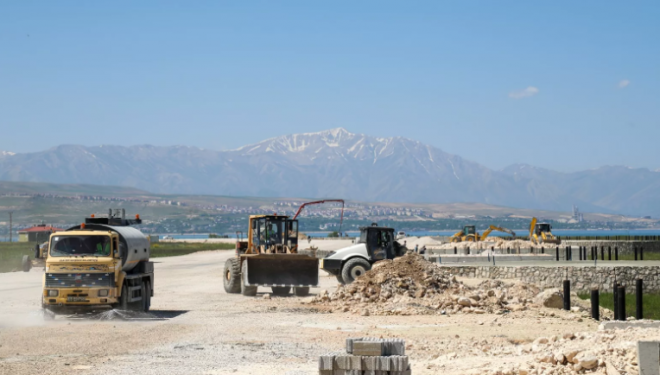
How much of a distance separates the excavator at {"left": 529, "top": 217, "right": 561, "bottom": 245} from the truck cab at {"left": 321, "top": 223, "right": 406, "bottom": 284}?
40887 millimetres

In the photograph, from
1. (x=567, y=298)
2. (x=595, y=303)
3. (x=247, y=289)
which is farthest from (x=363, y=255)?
(x=595, y=303)

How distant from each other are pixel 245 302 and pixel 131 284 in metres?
6.49

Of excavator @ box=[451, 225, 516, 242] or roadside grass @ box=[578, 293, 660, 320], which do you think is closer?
roadside grass @ box=[578, 293, 660, 320]

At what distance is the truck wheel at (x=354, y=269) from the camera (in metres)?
35.6

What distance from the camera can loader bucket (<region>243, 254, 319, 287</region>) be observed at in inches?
1297

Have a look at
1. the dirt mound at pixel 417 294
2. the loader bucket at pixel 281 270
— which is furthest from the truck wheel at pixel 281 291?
the dirt mound at pixel 417 294

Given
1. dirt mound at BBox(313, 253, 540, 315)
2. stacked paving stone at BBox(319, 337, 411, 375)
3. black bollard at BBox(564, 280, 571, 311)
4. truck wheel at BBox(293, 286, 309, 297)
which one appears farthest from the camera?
truck wheel at BBox(293, 286, 309, 297)

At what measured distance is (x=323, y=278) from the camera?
46.0 m

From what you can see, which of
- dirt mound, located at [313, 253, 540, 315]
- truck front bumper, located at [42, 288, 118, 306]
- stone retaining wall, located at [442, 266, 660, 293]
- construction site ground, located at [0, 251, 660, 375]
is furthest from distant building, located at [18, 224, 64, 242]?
truck front bumper, located at [42, 288, 118, 306]

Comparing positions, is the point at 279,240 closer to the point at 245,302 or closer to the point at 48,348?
the point at 245,302

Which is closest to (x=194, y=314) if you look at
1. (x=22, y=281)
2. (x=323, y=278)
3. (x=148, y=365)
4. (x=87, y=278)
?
(x=87, y=278)

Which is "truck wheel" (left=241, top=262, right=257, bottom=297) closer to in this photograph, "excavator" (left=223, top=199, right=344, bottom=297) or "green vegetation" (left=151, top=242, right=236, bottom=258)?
"excavator" (left=223, top=199, right=344, bottom=297)

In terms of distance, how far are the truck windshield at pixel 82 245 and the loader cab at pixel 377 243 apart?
13474mm

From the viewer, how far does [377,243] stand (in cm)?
3566
